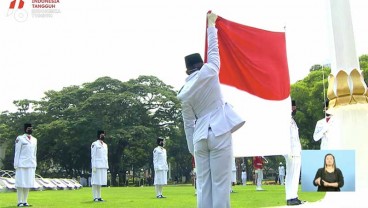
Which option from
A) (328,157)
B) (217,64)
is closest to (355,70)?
(328,157)

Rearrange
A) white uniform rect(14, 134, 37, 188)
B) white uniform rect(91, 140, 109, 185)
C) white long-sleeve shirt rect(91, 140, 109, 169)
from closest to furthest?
white uniform rect(14, 134, 37, 188) < white uniform rect(91, 140, 109, 185) < white long-sleeve shirt rect(91, 140, 109, 169)

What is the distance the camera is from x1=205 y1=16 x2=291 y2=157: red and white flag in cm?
702

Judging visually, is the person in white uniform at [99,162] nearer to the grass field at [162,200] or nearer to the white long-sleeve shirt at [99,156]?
the white long-sleeve shirt at [99,156]

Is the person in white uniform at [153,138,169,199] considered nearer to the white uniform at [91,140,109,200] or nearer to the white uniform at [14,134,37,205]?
the white uniform at [91,140,109,200]

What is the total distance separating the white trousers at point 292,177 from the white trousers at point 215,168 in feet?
16.8

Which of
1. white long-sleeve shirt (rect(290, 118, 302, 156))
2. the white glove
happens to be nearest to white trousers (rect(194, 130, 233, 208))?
the white glove

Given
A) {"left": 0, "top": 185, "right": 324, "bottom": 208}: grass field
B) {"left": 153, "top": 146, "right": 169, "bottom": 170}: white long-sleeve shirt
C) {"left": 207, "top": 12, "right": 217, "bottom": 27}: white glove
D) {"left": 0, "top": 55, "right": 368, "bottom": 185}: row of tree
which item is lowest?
{"left": 0, "top": 185, "right": 324, "bottom": 208}: grass field

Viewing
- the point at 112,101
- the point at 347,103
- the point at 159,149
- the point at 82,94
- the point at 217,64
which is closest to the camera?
the point at 217,64

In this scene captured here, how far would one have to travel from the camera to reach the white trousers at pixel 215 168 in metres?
5.15

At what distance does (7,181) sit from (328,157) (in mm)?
27044

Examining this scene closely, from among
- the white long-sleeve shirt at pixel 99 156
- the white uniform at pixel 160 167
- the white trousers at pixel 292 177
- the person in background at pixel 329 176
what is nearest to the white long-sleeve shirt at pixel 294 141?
the white trousers at pixel 292 177

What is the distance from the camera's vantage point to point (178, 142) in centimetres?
4947

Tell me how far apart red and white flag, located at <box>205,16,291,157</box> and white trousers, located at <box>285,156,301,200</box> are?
9.76ft

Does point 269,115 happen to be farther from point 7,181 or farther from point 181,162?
point 181,162
